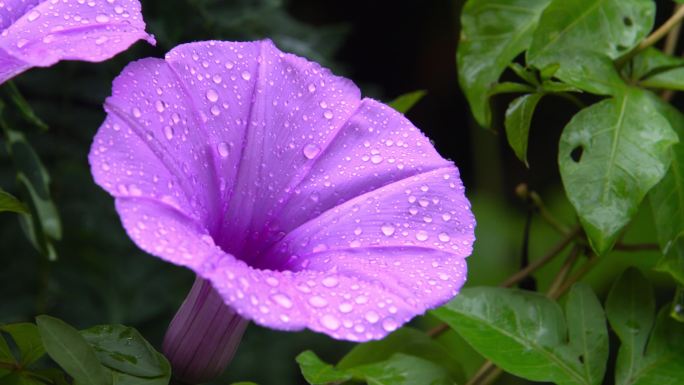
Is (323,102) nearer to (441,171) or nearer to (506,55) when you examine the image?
(441,171)

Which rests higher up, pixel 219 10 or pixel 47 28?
pixel 47 28

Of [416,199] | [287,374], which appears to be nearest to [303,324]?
[416,199]

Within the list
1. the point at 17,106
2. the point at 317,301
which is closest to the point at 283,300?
the point at 317,301

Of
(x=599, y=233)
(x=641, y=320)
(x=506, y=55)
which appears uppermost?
(x=506, y=55)

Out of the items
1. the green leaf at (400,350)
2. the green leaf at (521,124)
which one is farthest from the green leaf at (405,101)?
the green leaf at (400,350)

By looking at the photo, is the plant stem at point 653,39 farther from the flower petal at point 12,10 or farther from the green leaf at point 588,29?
the flower petal at point 12,10
